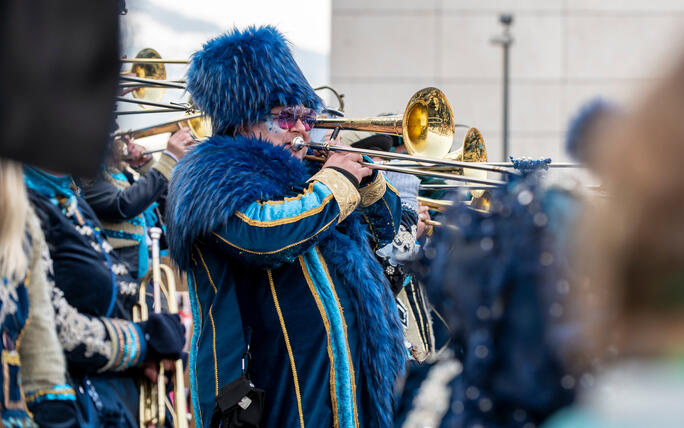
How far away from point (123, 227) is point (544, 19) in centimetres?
991

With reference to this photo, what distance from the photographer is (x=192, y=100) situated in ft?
11.6

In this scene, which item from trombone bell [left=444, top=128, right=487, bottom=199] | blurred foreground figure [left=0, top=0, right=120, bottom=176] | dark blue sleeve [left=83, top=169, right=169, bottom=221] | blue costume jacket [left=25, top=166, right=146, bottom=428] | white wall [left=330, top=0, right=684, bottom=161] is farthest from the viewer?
white wall [left=330, top=0, right=684, bottom=161]

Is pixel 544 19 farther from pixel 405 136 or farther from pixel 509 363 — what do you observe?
pixel 509 363

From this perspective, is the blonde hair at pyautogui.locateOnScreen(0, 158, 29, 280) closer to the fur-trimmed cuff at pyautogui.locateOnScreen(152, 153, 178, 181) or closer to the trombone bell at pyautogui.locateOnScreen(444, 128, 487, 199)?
the trombone bell at pyautogui.locateOnScreen(444, 128, 487, 199)

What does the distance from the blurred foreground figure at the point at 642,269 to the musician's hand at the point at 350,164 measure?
2196 mm

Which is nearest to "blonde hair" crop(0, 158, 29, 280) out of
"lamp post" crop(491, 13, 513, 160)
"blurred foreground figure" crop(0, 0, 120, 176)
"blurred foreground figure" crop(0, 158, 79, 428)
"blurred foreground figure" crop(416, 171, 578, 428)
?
"blurred foreground figure" crop(0, 158, 79, 428)

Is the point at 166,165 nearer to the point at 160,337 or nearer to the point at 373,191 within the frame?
the point at 373,191

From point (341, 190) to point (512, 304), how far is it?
6.38ft

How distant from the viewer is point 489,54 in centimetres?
1366

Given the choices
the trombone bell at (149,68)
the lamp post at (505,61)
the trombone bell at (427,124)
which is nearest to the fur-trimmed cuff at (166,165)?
the trombone bell at (149,68)

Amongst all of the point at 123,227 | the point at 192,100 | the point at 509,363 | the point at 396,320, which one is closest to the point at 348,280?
the point at 396,320

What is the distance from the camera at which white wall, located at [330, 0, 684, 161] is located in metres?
13.6

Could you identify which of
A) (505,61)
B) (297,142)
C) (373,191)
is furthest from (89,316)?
(505,61)

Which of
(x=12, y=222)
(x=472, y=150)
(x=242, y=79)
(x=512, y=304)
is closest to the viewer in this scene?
(x=512, y=304)
